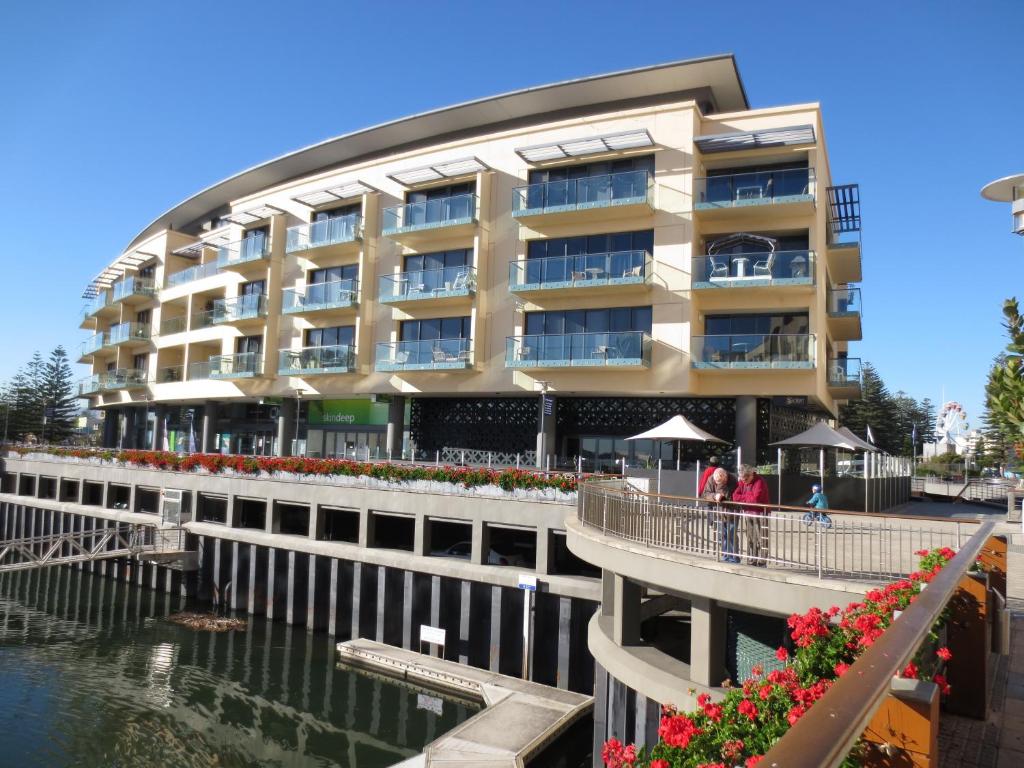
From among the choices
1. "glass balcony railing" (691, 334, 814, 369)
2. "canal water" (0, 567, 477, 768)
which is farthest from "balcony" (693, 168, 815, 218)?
"canal water" (0, 567, 477, 768)

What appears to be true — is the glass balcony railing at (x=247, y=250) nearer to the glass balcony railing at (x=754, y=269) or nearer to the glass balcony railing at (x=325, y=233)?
the glass balcony railing at (x=325, y=233)

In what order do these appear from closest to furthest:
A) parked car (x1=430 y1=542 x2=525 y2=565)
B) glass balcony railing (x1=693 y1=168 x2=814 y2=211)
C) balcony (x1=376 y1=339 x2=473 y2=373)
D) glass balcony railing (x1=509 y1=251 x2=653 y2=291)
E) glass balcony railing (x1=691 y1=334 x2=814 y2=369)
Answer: parked car (x1=430 y1=542 x2=525 y2=565) < glass balcony railing (x1=691 y1=334 x2=814 y2=369) < glass balcony railing (x1=693 y1=168 x2=814 y2=211) < glass balcony railing (x1=509 y1=251 x2=653 y2=291) < balcony (x1=376 y1=339 x2=473 y2=373)

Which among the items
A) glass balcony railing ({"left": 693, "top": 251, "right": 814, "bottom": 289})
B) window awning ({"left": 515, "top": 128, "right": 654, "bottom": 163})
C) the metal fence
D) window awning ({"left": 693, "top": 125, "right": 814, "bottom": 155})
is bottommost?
the metal fence

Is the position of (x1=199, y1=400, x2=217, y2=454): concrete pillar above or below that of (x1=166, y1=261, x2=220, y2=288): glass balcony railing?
below

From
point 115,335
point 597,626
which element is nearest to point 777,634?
point 597,626

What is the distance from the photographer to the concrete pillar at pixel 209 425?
44.5 meters

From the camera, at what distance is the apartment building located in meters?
→ 26.6

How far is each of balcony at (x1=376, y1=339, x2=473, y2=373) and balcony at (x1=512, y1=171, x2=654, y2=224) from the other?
246 inches

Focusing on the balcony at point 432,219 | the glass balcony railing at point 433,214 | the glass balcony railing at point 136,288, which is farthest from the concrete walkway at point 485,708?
the glass balcony railing at point 136,288

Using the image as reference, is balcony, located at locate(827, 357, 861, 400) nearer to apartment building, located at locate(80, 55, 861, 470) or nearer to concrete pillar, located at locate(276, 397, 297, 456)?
apartment building, located at locate(80, 55, 861, 470)

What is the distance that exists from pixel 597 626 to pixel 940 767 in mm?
11734

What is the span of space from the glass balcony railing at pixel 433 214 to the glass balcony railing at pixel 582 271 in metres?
3.36

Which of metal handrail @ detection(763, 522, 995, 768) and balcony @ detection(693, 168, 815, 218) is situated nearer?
metal handrail @ detection(763, 522, 995, 768)

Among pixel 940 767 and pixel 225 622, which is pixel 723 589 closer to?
pixel 940 767
